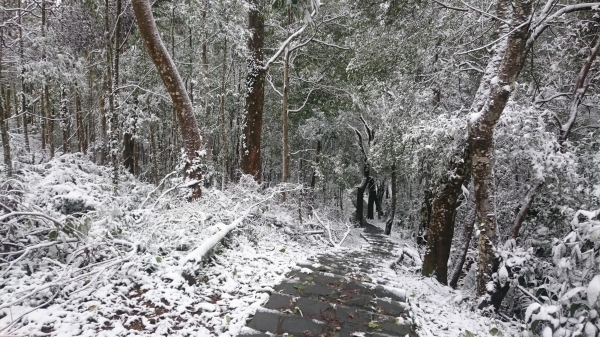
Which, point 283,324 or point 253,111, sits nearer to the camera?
point 283,324

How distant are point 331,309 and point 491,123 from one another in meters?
3.44

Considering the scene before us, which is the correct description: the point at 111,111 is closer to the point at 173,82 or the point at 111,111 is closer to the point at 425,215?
the point at 173,82

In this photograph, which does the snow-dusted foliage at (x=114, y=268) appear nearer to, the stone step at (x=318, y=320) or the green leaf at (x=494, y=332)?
the stone step at (x=318, y=320)

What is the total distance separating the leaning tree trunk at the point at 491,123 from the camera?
435 centimetres

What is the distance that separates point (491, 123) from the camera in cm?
455

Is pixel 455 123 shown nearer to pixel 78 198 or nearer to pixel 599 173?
pixel 599 173

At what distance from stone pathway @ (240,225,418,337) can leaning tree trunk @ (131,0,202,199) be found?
311 centimetres

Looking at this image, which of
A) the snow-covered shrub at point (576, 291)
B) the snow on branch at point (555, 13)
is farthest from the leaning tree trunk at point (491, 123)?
the snow-covered shrub at point (576, 291)

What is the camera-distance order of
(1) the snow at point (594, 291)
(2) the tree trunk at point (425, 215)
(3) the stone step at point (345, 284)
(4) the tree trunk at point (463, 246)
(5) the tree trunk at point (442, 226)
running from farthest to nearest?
(2) the tree trunk at point (425, 215) → (4) the tree trunk at point (463, 246) → (5) the tree trunk at point (442, 226) → (3) the stone step at point (345, 284) → (1) the snow at point (594, 291)

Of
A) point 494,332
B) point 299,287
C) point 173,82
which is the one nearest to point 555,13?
point 494,332

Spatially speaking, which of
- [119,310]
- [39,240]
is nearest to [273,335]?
[119,310]

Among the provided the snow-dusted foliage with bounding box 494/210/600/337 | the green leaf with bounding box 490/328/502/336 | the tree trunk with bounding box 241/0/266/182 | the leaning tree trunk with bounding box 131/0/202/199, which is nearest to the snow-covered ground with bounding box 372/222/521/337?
the green leaf with bounding box 490/328/502/336

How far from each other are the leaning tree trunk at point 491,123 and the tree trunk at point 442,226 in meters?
1.11

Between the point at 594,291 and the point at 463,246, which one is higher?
the point at 594,291
